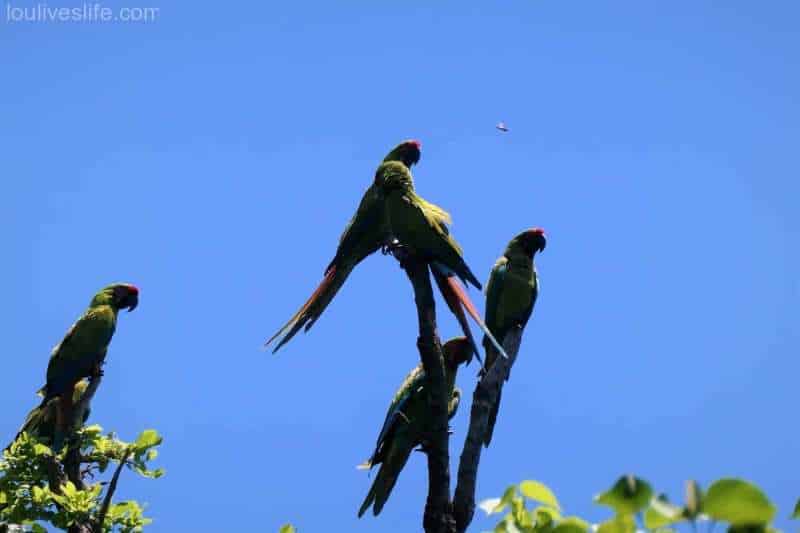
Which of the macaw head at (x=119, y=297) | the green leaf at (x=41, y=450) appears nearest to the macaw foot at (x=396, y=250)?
the green leaf at (x=41, y=450)

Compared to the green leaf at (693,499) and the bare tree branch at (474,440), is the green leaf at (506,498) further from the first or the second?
the bare tree branch at (474,440)

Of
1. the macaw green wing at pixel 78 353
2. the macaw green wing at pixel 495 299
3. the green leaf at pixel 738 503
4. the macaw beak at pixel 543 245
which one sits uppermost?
the macaw beak at pixel 543 245

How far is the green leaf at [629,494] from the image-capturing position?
5.32ft

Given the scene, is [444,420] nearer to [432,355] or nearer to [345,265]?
[432,355]

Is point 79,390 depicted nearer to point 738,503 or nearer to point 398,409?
point 398,409

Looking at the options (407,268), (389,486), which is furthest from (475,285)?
(389,486)

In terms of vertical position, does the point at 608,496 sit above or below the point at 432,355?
below

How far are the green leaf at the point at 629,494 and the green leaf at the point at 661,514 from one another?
0.02 metres

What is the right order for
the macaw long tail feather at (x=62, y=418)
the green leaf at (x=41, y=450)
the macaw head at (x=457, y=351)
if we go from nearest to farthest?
the green leaf at (x=41, y=450)
the macaw head at (x=457, y=351)
the macaw long tail feather at (x=62, y=418)

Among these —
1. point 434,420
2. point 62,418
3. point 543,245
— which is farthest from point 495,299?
point 62,418

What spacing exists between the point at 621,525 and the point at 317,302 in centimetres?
466

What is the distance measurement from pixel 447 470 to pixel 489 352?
2283 millimetres

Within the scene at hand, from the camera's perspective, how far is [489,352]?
26.0 feet

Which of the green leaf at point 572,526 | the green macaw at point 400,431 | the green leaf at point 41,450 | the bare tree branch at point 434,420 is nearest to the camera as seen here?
the green leaf at point 572,526
